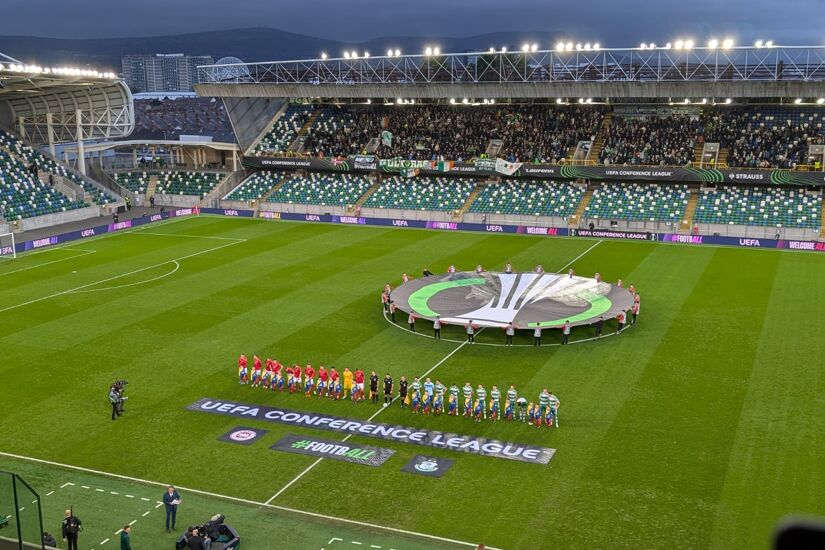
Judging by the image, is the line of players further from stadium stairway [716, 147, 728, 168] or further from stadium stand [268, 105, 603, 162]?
stadium stand [268, 105, 603, 162]

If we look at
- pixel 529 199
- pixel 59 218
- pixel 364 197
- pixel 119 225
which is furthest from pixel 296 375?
pixel 364 197

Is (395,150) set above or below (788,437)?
above

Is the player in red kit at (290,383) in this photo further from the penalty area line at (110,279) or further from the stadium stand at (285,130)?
the stadium stand at (285,130)

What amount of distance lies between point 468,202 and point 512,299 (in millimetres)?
33680

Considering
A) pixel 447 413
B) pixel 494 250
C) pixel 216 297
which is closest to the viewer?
pixel 447 413

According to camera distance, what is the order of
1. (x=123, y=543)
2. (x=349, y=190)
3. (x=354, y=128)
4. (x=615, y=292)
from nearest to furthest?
(x=123, y=543) < (x=615, y=292) < (x=349, y=190) < (x=354, y=128)

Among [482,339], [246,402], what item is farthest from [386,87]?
[246,402]

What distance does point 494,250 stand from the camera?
57.4m

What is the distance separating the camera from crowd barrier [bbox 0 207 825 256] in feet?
188

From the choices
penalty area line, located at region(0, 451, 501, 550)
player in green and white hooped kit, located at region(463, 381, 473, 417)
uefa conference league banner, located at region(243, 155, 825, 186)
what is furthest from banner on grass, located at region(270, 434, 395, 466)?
uefa conference league banner, located at region(243, 155, 825, 186)

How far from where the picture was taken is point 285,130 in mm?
85438

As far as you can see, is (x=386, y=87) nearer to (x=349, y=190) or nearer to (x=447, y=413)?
(x=349, y=190)

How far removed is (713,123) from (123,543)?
214 ft

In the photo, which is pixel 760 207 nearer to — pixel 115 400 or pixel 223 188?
pixel 223 188
